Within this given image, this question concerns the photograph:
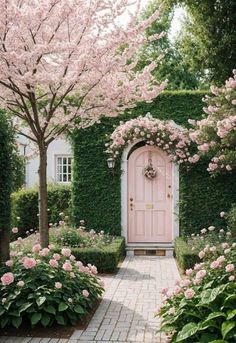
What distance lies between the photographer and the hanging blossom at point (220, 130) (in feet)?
31.7

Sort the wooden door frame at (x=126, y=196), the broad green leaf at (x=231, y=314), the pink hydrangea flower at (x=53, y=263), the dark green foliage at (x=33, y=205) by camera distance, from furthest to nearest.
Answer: the dark green foliage at (x=33, y=205) → the wooden door frame at (x=126, y=196) → the pink hydrangea flower at (x=53, y=263) → the broad green leaf at (x=231, y=314)

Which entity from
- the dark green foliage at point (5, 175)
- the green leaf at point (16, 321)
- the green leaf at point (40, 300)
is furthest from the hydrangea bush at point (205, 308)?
the dark green foliage at point (5, 175)

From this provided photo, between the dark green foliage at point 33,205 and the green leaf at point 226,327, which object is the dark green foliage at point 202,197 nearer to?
the dark green foliage at point 33,205

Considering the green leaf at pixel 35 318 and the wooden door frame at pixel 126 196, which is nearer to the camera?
the green leaf at pixel 35 318

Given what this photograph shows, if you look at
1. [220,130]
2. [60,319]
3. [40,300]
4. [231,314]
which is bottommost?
[60,319]

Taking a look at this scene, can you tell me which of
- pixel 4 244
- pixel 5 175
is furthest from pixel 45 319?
pixel 5 175

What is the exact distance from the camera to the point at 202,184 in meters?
12.2

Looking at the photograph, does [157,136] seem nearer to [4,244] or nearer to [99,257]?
[99,257]

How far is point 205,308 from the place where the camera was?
5.09 metres

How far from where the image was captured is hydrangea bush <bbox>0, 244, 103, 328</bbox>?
A: 5598 mm

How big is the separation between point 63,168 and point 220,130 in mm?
12358

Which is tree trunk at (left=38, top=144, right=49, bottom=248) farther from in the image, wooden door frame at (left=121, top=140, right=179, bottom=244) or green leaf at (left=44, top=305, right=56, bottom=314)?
wooden door frame at (left=121, top=140, right=179, bottom=244)

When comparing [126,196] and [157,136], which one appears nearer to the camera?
[157,136]

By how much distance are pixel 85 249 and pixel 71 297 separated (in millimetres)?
3923
